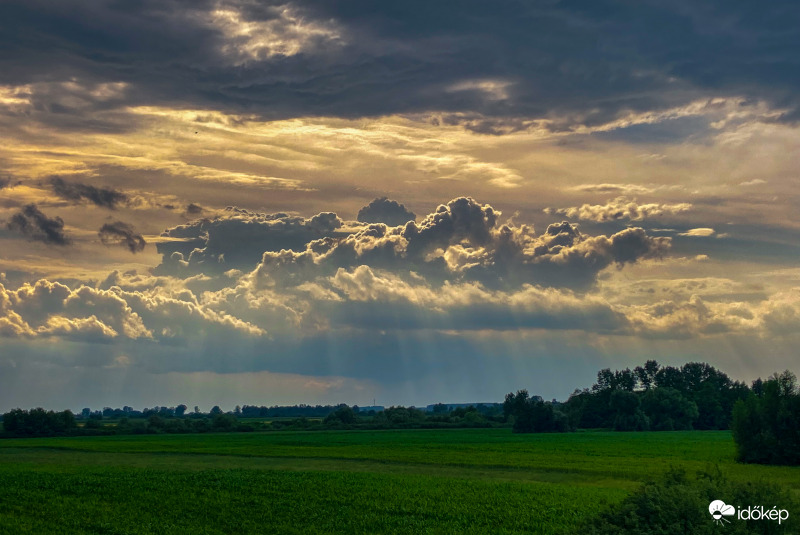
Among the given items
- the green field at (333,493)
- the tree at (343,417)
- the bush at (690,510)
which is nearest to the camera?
the bush at (690,510)

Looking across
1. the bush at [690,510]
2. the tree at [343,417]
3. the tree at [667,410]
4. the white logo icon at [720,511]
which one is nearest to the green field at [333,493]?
the bush at [690,510]

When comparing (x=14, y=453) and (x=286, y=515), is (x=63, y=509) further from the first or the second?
(x=14, y=453)

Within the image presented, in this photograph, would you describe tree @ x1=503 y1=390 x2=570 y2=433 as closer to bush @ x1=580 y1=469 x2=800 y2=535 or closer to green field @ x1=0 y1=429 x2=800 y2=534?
green field @ x1=0 y1=429 x2=800 y2=534

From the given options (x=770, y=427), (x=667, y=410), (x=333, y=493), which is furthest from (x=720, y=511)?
(x=667, y=410)

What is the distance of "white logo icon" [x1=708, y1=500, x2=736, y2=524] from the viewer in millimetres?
24875

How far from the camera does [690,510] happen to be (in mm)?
24859

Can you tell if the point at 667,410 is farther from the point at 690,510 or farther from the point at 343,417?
the point at 690,510

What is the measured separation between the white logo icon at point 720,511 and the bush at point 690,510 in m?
0.10

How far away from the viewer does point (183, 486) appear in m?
53.0

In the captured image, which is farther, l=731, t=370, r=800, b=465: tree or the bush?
l=731, t=370, r=800, b=465: tree

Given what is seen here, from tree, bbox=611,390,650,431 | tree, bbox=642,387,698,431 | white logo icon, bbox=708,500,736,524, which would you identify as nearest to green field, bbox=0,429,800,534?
white logo icon, bbox=708,500,736,524

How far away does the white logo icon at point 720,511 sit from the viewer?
81.6ft

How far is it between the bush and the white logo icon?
0.31ft

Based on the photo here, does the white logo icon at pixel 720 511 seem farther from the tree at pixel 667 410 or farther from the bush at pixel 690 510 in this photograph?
the tree at pixel 667 410
